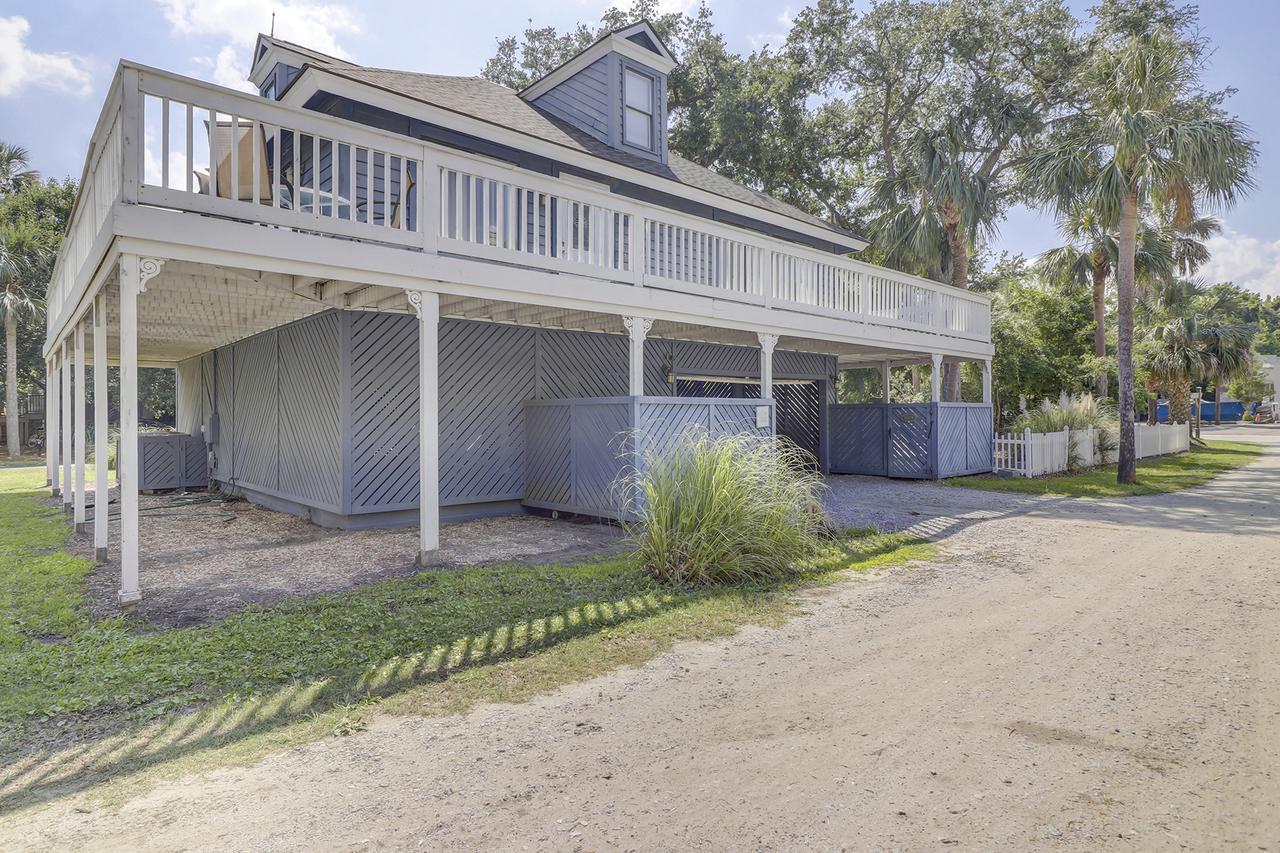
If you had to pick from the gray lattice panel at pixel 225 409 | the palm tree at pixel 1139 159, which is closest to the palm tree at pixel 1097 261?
the palm tree at pixel 1139 159

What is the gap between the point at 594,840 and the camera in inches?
89.0

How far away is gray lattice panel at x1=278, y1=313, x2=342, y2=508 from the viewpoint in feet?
27.3

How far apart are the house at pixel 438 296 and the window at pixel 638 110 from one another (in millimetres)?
67

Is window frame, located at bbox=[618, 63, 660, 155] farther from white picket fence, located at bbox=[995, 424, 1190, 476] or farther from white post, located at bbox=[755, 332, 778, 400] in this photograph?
white picket fence, located at bbox=[995, 424, 1190, 476]

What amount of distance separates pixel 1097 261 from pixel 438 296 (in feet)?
67.2

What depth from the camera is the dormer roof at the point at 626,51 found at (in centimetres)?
1295

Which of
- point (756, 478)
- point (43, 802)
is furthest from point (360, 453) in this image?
point (43, 802)

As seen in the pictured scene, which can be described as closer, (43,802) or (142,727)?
(43,802)

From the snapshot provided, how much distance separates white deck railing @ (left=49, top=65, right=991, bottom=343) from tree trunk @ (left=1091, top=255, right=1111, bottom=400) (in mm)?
11496

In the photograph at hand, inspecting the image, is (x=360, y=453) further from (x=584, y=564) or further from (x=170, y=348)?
(x=170, y=348)

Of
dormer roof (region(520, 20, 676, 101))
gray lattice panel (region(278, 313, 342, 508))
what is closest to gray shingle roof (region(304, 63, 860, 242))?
dormer roof (region(520, 20, 676, 101))

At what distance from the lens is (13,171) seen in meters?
27.2

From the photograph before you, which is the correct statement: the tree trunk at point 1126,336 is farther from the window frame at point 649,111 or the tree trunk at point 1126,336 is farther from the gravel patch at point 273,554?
the gravel patch at point 273,554

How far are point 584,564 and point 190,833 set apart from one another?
4265 mm
